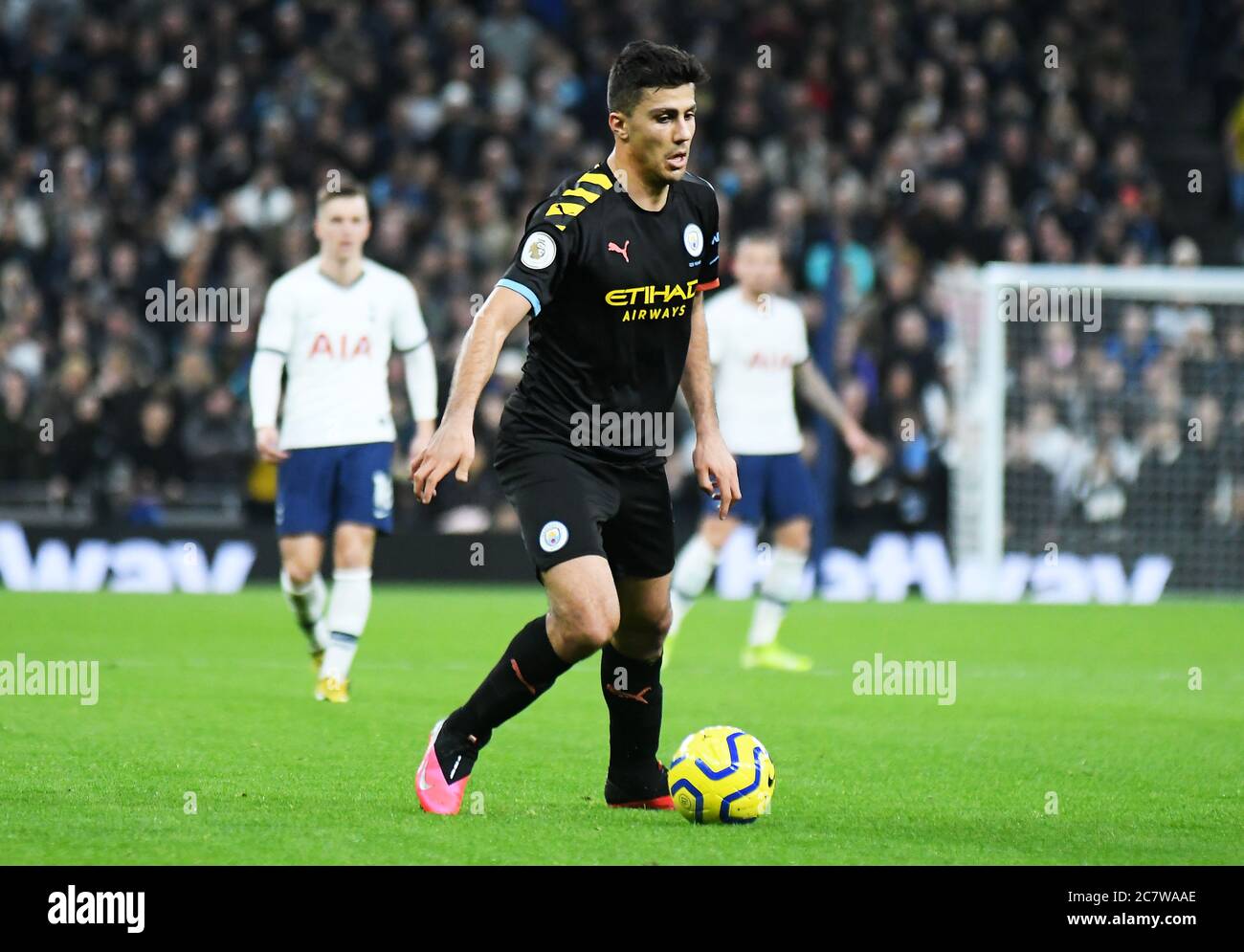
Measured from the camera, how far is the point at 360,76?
2066 cm

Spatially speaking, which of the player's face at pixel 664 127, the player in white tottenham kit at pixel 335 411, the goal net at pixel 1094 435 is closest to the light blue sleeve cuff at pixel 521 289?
the player's face at pixel 664 127

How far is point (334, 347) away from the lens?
9.69 m

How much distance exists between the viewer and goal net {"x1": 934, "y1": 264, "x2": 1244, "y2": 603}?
16953 millimetres

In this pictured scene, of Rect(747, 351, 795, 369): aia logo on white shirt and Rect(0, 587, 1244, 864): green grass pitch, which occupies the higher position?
Rect(747, 351, 795, 369): aia logo on white shirt

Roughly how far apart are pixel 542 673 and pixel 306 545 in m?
3.66

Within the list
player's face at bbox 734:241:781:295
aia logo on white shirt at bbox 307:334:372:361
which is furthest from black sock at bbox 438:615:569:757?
player's face at bbox 734:241:781:295

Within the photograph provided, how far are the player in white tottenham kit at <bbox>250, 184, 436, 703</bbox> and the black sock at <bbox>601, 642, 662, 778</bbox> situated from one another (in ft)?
10.6

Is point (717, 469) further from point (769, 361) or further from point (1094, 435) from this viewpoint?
point (1094, 435)

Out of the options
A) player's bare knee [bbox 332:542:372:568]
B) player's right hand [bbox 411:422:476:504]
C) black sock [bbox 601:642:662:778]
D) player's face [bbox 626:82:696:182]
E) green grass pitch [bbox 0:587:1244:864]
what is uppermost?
player's face [bbox 626:82:696:182]

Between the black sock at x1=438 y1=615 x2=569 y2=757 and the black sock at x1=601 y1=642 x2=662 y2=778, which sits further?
the black sock at x1=601 y1=642 x2=662 y2=778

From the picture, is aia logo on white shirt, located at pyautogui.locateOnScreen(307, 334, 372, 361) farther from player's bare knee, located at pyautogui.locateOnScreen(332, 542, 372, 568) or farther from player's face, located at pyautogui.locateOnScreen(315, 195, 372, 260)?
player's bare knee, located at pyautogui.locateOnScreen(332, 542, 372, 568)

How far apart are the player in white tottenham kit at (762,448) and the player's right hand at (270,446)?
2918 mm

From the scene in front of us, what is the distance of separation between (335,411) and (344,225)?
2.98 ft

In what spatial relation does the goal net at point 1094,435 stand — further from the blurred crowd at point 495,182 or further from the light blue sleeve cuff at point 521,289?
the light blue sleeve cuff at point 521,289
